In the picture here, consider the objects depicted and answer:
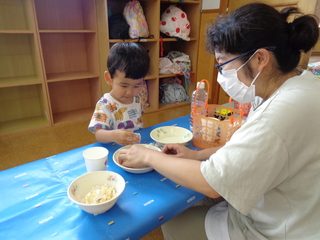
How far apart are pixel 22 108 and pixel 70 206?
2.61 m

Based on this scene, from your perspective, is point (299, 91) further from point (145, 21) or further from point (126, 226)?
point (145, 21)

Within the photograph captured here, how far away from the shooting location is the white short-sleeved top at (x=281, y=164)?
581 mm

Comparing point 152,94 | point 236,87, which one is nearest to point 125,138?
point 236,87

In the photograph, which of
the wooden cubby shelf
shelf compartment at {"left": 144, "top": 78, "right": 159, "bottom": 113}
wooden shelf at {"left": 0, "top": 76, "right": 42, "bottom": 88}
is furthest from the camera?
shelf compartment at {"left": 144, "top": 78, "right": 159, "bottom": 113}

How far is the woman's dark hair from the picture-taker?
0.73 metres

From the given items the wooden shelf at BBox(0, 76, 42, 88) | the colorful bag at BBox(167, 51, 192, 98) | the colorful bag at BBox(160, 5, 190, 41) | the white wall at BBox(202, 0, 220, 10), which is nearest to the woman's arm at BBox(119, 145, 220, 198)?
the wooden shelf at BBox(0, 76, 42, 88)

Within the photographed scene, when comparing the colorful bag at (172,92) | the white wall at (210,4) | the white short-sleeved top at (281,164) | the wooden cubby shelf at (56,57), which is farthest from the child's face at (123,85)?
the white wall at (210,4)

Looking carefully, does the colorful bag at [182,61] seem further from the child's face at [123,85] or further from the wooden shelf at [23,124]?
the child's face at [123,85]

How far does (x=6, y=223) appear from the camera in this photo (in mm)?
656

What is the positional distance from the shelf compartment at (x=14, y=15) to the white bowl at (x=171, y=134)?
6.46 feet

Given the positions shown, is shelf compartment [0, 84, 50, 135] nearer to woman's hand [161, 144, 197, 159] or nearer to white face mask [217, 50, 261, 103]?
woman's hand [161, 144, 197, 159]

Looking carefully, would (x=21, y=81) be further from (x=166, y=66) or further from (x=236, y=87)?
(x=236, y=87)

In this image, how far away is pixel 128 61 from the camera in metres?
1.24

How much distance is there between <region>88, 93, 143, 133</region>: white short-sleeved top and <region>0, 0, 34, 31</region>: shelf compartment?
5.40 feet
